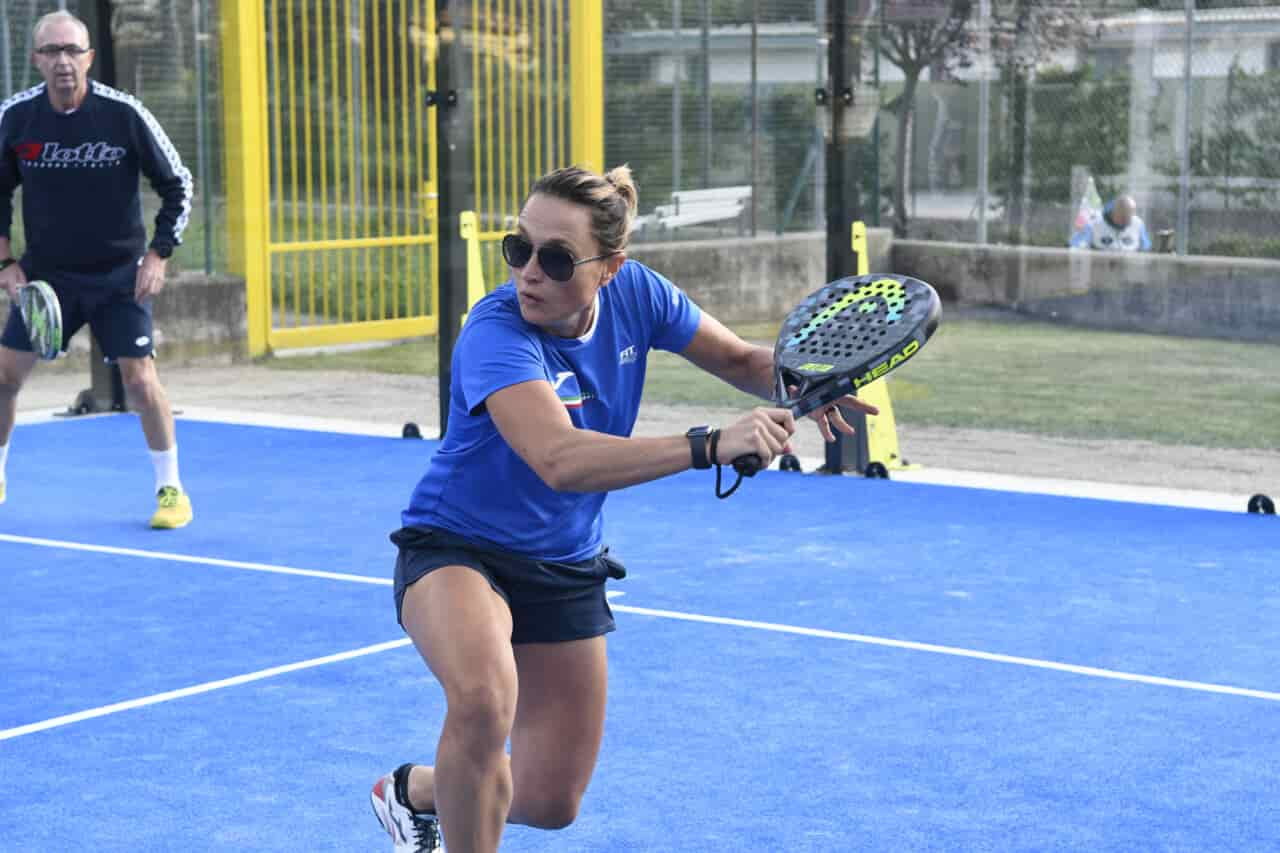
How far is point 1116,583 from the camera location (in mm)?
8008

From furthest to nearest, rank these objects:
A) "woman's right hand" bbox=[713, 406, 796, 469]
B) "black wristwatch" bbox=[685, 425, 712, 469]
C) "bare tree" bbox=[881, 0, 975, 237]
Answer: "bare tree" bbox=[881, 0, 975, 237], "black wristwatch" bbox=[685, 425, 712, 469], "woman's right hand" bbox=[713, 406, 796, 469]

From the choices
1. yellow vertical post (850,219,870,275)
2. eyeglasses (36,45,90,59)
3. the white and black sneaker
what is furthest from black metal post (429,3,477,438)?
the white and black sneaker

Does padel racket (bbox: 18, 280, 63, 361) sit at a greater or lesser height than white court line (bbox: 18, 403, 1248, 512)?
greater

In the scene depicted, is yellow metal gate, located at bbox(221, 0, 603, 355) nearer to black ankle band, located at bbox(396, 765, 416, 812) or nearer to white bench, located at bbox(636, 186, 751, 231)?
white bench, located at bbox(636, 186, 751, 231)

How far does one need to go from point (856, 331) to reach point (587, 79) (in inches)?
382

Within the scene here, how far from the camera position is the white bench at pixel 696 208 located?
1220cm

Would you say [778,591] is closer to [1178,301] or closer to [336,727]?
[336,727]

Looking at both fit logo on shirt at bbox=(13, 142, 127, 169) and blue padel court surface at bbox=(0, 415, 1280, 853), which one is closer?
blue padel court surface at bbox=(0, 415, 1280, 853)

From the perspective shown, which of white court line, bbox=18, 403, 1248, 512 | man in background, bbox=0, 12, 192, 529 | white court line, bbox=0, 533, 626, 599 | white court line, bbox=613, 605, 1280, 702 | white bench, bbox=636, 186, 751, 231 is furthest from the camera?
white bench, bbox=636, 186, 751, 231

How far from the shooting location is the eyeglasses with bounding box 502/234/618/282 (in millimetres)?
4152

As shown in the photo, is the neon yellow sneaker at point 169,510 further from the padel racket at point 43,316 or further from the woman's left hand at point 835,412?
the woman's left hand at point 835,412

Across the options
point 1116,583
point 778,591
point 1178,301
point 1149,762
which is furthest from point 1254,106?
point 1149,762

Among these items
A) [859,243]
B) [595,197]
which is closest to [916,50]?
[859,243]

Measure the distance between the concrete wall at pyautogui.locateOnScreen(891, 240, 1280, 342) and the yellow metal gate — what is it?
13.0 feet
